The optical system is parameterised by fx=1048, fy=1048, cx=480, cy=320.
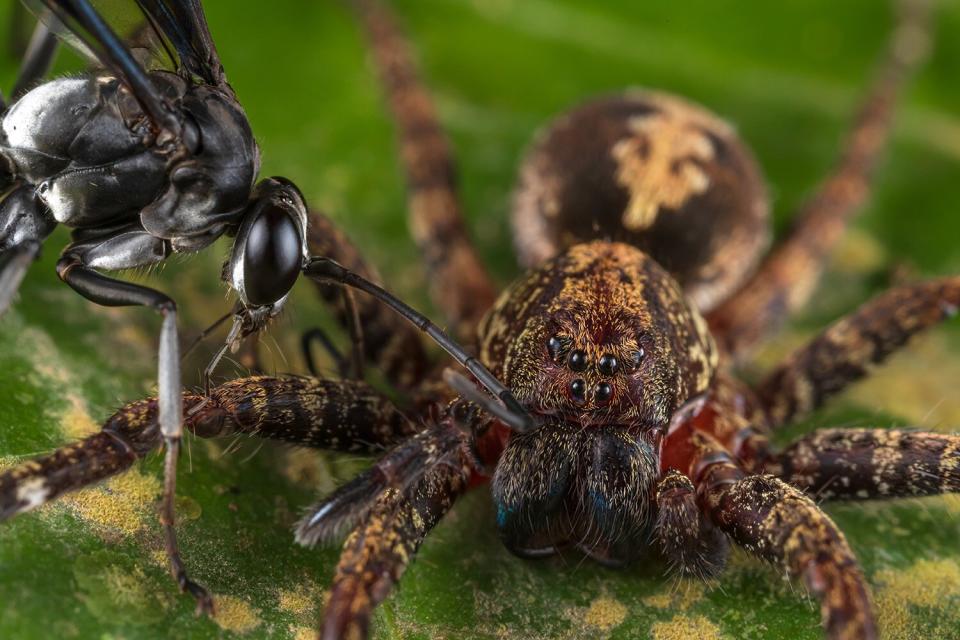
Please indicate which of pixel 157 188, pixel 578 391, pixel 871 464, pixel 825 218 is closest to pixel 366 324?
pixel 157 188

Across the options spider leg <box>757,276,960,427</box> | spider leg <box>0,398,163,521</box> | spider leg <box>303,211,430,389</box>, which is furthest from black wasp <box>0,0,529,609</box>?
spider leg <box>757,276,960,427</box>

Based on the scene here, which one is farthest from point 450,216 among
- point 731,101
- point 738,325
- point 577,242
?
point 731,101

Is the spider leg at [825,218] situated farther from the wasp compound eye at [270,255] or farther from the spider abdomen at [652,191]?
the wasp compound eye at [270,255]

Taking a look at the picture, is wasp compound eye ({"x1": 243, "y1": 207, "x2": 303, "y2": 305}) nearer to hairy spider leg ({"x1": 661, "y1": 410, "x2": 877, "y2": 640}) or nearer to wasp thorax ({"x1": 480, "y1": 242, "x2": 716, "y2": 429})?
wasp thorax ({"x1": 480, "y1": 242, "x2": 716, "y2": 429})

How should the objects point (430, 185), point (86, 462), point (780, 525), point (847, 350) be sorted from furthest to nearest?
point (430, 185) < point (847, 350) < point (780, 525) < point (86, 462)

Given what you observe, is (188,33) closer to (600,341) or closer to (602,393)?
(600,341)

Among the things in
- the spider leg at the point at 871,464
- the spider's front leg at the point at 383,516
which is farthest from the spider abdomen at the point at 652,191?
the spider's front leg at the point at 383,516
